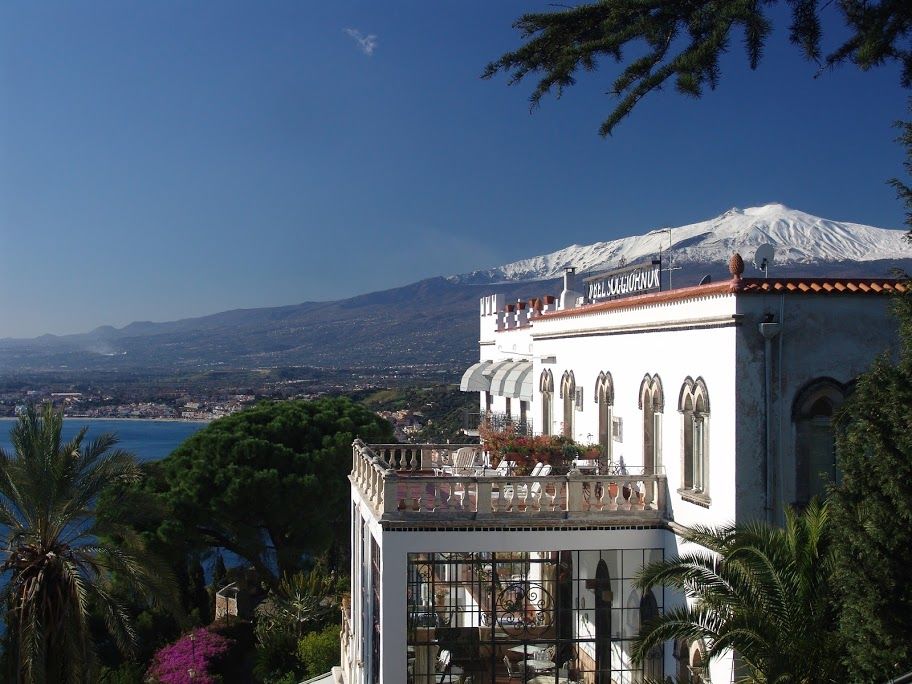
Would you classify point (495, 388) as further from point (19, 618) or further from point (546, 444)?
point (19, 618)

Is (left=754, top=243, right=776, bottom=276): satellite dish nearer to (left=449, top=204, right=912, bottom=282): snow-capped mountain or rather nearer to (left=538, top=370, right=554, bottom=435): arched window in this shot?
(left=538, top=370, right=554, bottom=435): arched window

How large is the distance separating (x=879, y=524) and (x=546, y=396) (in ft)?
47.5

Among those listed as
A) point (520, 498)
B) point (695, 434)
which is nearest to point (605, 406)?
point (520, 498)

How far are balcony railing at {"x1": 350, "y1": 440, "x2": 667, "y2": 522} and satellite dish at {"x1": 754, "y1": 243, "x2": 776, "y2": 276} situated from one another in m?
3.77

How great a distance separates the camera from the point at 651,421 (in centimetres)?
1727

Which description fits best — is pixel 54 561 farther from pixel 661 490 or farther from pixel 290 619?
pixel 290 619

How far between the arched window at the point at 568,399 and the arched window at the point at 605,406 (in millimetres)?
1897

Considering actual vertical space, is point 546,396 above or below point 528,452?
above

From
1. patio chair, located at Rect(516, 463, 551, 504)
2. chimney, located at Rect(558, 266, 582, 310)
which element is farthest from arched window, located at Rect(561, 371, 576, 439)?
chimney, located at Rect(558, 266, 582, 310)

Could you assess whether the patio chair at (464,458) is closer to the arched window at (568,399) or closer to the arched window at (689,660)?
the arched window at (568,399)

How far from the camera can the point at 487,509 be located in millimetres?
15828

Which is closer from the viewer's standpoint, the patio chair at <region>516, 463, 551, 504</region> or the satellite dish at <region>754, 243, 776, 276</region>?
the satellite dish at <region>754, 243, 776, 276</region>

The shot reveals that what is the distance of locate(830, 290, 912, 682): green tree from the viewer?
9.74 m

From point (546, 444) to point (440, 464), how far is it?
13.7 ft
